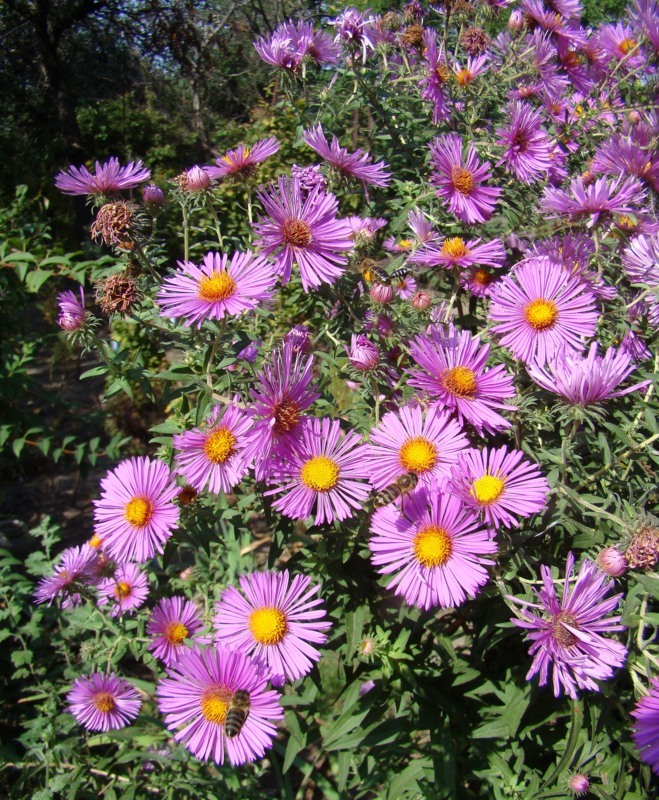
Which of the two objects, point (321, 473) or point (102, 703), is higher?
point (321, 473)

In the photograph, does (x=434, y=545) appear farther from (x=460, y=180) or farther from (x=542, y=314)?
(x=460, y=180)

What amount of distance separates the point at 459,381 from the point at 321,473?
0.29 m

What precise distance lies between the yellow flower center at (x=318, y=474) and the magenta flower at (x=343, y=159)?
63 centimetres

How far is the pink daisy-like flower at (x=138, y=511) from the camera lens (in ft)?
3.87

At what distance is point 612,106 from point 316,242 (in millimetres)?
1170

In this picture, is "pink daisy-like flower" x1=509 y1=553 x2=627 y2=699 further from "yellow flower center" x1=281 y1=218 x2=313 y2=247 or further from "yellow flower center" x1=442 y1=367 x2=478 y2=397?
"yellow flower center" x1=281 y1=218 x2=313 y2=247

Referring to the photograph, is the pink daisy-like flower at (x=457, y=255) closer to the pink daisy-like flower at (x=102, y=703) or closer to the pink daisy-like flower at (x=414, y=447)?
the pink daisy-like flower at (x=414, y=447)

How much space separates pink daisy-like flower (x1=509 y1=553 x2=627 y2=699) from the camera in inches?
36.9

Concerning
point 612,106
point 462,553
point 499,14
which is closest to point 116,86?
point 499,14

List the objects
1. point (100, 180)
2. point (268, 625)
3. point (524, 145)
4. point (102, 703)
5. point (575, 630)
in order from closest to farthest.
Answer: point (575, 630), point (268, 625), point (100, 180), point (524, 145), point (102, 703)

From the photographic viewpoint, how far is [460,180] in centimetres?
136

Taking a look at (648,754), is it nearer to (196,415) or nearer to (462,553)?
(462,553)

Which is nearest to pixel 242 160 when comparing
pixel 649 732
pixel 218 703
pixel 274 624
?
pixel 274 624

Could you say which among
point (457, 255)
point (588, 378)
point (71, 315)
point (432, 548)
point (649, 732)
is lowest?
point (649, 732)
